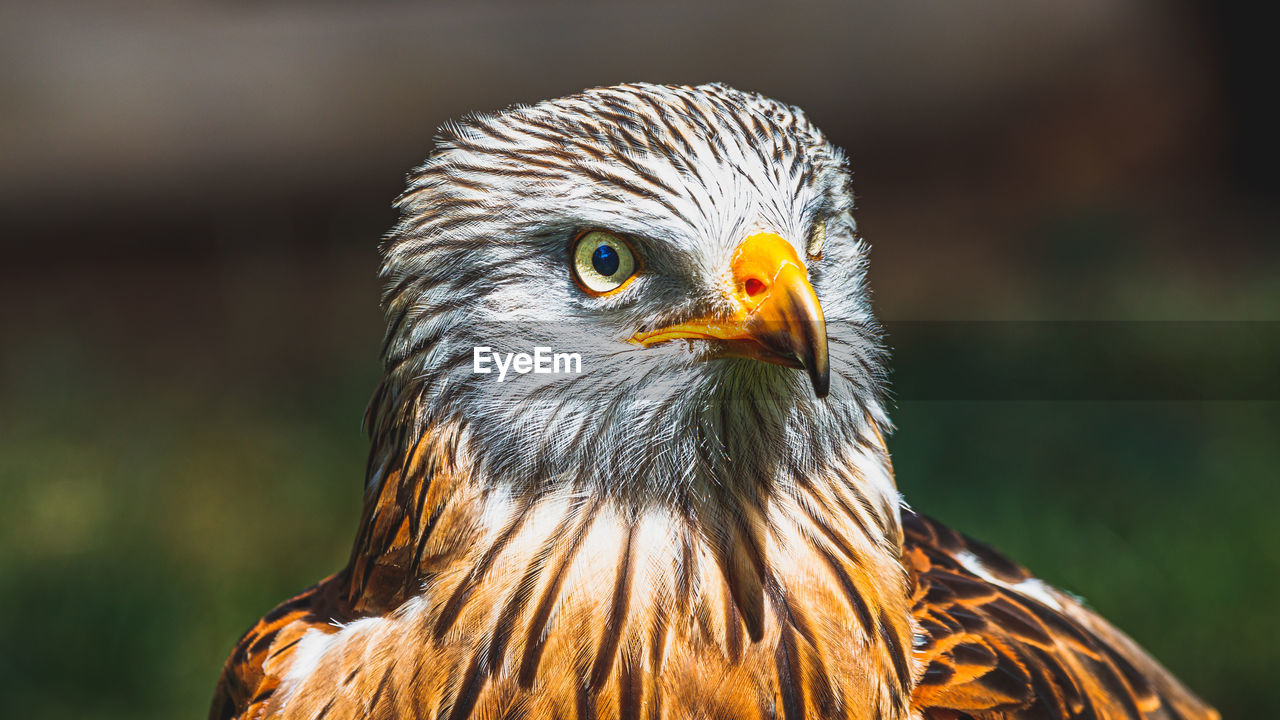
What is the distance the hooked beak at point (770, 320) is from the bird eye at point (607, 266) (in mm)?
64

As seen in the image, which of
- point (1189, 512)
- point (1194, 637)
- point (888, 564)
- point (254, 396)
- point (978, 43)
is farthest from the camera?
point (978, 43)

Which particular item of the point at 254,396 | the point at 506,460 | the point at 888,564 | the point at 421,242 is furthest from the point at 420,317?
the point at 254,396

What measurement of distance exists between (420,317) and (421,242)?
85 millimetres

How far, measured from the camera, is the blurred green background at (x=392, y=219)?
300cm

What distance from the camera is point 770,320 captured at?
1059mm

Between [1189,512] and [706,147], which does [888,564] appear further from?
[1189,512]

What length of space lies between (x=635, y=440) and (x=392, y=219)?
3248 mm

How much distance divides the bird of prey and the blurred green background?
5.53 ft

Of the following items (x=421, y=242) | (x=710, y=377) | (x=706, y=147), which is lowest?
(x=710, y=377)

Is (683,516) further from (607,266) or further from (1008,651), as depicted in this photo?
(1008,651)

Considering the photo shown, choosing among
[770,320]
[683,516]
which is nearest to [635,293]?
[770,320]

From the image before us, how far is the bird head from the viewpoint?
3.65ft

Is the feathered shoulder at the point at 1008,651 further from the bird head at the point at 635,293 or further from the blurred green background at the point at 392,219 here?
the blurred green background at the point at 392,219

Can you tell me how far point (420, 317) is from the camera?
1246 millimetres
